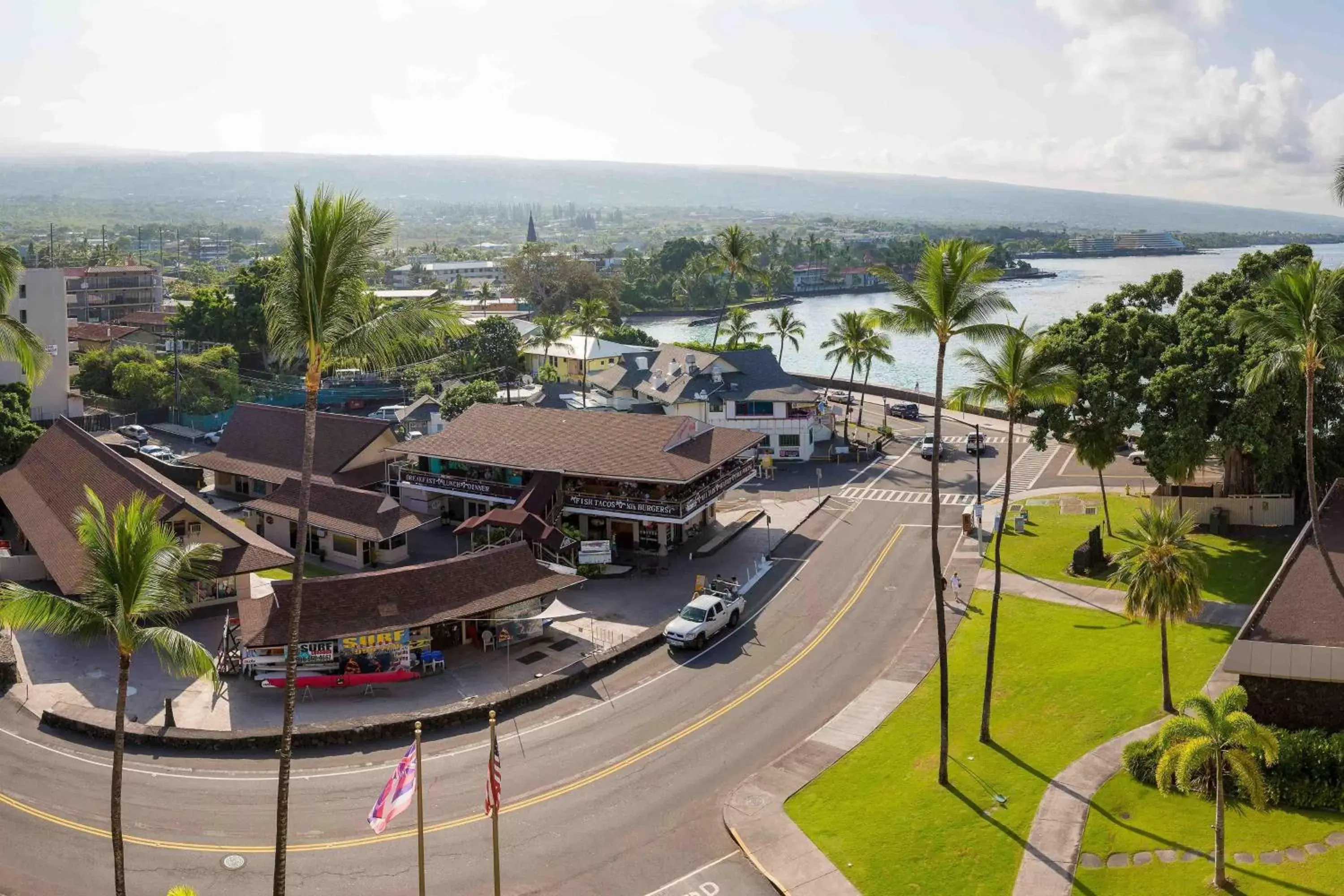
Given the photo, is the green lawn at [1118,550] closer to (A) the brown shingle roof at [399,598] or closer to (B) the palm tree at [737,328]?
(A) the brown shingle roof at [399,598]

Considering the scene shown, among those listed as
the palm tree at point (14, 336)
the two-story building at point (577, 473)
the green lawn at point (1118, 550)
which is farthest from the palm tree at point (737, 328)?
the palm tree at point (14, 336)

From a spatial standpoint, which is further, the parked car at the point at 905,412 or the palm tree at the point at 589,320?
the palm tree at the point at 589,320

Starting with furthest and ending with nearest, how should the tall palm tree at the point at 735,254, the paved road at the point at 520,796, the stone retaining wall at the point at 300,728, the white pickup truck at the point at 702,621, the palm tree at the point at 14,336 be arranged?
1. the tall palm tree at the point at 735,254
2. the white pickup truck at the point at 702,621
3. the stone retaining wall at the point at 300,728
4. the palm tree at the point at 14,336
5. the paved road at the point at 520,796

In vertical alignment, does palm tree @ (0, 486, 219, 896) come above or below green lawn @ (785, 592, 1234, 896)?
above

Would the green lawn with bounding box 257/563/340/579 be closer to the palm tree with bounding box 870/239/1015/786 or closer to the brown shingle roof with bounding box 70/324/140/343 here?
the palm tree with bounding box 870/239/1015/786

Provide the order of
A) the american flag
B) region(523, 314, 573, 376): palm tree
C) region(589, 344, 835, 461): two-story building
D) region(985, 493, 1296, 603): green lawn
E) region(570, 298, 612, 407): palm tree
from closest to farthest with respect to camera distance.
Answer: the american flag, region(985, 493, 1296, 603): green lawn, region(589, 344, 835, 461): two-story building, region(570, 298, 612, 407): palm tree, region(523, 314, 573, 376): palm tree

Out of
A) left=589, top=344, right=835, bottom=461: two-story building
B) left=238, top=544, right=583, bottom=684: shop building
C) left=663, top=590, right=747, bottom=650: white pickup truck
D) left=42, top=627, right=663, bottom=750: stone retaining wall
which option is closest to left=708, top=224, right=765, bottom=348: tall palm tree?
left=589, top=344, right=835, bottom=461: two-story building
